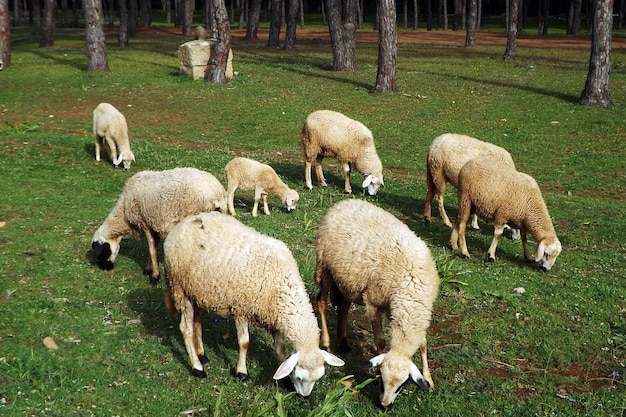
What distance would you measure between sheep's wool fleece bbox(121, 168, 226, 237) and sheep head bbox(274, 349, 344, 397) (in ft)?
11.4

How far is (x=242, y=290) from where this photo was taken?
692cm

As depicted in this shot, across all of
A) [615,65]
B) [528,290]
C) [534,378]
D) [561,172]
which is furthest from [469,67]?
[534,378]

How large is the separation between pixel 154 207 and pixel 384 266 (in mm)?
3796

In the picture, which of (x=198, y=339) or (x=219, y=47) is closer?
(x=198, y=339)

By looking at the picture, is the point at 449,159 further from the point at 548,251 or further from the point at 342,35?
the point at 342,35

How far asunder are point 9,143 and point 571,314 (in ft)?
46.8

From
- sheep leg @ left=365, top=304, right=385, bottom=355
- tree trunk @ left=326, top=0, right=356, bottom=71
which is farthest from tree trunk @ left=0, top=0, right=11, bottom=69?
sheep leg @ left=365, top=304, right=385, bottom=355

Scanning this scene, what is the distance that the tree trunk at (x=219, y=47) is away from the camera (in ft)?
84.1

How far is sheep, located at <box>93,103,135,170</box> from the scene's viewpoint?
50.6ft

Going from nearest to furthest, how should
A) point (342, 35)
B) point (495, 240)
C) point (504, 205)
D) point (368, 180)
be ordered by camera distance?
1. point (504, 205)
2. point (495, 240)
3. point (368, 180)
4. point (342, 35)

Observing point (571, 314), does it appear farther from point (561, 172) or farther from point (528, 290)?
point (561, 172)

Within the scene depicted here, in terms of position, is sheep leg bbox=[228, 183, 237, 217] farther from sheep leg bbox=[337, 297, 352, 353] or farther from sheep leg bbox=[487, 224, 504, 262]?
sheep leg bbox=[337, 297, 352, 353]

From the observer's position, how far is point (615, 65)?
30922 mm

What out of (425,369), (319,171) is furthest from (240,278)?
(319,171)
